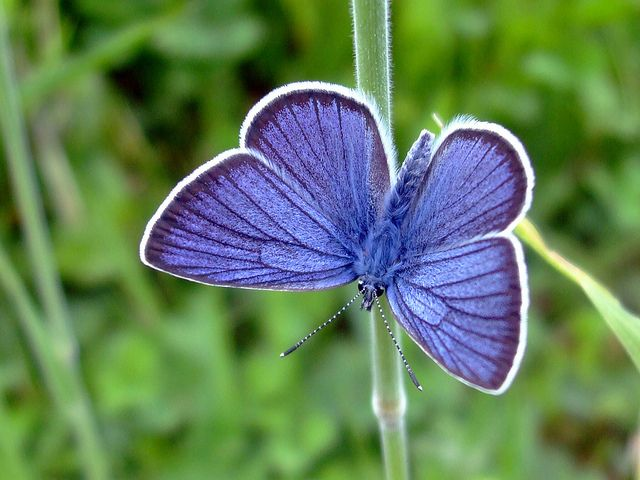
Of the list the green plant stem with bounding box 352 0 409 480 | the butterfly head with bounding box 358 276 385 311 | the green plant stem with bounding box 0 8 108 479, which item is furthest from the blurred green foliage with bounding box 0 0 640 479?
the butterfly head with bounding box 358 276 385 311

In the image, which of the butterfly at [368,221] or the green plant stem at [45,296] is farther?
the green plant stem at [45,296]

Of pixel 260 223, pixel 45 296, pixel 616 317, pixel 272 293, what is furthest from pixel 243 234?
pixel 272 293

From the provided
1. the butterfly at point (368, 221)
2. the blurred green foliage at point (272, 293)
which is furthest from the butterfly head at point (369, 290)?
the blurred green foliage at point (272, 293)

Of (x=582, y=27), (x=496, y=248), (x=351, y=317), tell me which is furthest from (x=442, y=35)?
(x=496, y=248)

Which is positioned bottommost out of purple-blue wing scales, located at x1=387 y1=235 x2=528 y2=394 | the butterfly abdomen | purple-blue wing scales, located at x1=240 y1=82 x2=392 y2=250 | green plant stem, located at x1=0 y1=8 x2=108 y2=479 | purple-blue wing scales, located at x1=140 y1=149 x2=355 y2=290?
purple-blue wing scales, located at x1=387 y1=235 x2=528 y2=394

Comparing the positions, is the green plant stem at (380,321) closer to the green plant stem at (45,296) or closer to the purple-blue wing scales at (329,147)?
the purple-blue wing scales at (329,147)

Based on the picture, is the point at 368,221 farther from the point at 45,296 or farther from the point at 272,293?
the point at 272,293

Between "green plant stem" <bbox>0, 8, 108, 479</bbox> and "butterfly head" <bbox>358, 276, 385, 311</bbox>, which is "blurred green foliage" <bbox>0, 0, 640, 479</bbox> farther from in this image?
"butterfly head" <bbox>358, 276, 385, 311</bbox>
